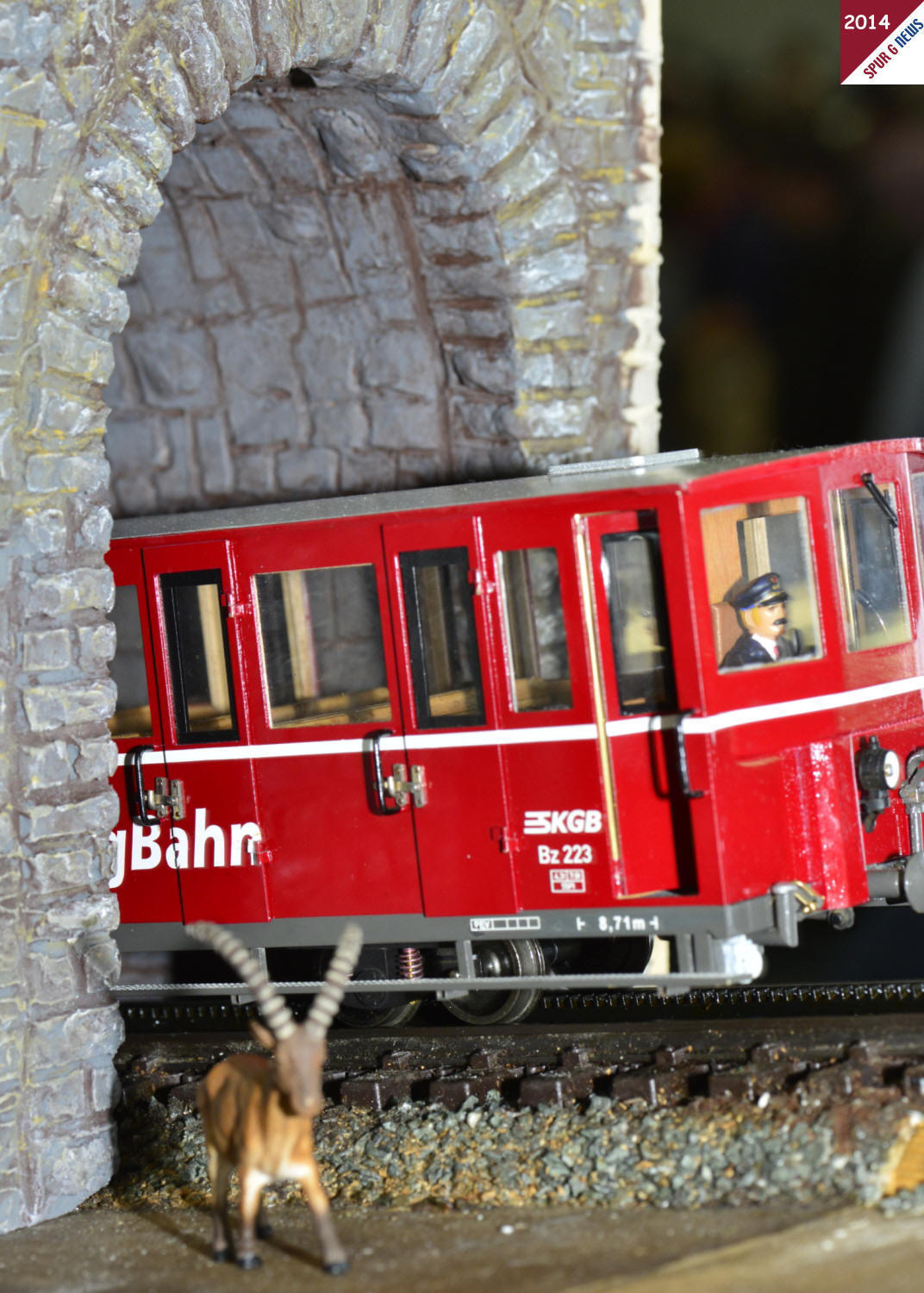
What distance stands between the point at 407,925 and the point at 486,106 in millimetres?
4774

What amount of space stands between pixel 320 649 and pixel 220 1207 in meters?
3.04

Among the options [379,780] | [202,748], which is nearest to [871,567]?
[379,780]

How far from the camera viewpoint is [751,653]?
7.70 metres

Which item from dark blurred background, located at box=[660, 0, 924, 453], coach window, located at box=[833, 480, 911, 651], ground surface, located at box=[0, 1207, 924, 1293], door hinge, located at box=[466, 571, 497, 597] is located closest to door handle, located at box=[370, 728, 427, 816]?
door hinge, located at box=[466, 571, 497, 597]

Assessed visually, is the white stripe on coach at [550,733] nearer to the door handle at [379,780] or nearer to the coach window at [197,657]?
the door handle at [379,780]

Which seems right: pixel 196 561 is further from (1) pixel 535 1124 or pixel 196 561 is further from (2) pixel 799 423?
(2) pixel 799 423

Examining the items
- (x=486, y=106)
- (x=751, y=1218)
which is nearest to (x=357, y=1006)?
(x=751, y=1218)

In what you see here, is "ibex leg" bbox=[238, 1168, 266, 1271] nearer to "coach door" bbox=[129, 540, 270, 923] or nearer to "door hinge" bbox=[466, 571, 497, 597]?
"coach door" bbox=[129, 540, 270, 923]

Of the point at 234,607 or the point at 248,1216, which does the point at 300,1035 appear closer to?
the point at 248,1216

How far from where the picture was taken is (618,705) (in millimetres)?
7578

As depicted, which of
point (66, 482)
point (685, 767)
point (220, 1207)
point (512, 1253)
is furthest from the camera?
point (685, 767)

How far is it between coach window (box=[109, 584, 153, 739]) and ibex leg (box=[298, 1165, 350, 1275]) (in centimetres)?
359

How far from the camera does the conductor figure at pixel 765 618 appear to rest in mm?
7750

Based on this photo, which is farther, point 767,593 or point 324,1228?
point 767,593
